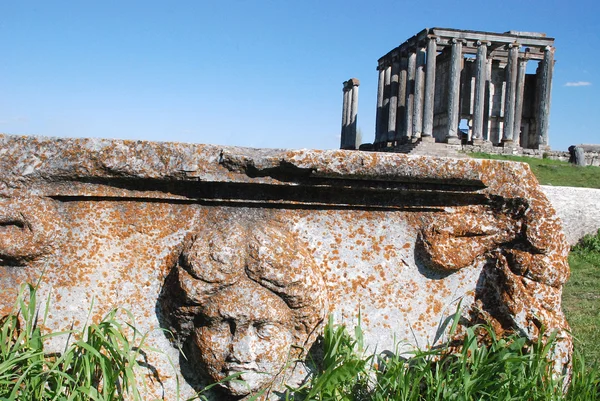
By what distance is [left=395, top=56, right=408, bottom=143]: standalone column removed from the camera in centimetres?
3203

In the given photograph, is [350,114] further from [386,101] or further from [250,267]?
[250,267]

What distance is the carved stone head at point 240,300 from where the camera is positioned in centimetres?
170

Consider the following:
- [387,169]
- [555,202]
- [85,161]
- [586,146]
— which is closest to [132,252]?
[85,161]

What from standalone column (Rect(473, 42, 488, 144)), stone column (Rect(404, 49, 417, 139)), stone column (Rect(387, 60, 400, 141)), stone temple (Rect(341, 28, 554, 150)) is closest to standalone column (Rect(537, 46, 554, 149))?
stone temple (Rect(341, 28, 554, 150))

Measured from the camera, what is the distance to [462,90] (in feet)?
113

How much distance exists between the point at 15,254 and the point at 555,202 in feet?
25.9

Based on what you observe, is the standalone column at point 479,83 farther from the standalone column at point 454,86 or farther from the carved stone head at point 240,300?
the carved stone head at point 240,300

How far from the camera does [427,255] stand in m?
1.98

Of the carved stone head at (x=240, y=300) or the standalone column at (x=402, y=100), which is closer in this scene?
the carved stone head at (x=240, y=300)

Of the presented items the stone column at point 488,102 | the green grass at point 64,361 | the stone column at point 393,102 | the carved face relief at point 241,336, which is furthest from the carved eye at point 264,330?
the stone column at point 488,102

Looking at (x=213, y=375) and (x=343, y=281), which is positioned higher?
(x=343, y=281)

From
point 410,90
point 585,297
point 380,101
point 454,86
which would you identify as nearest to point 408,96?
point 410,90

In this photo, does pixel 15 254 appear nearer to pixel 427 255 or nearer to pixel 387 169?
pixel 387 169

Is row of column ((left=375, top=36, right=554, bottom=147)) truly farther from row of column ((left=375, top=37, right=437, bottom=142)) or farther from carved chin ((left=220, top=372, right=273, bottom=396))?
carved chin ((left=220, top=372, right=273, bottom=396))
